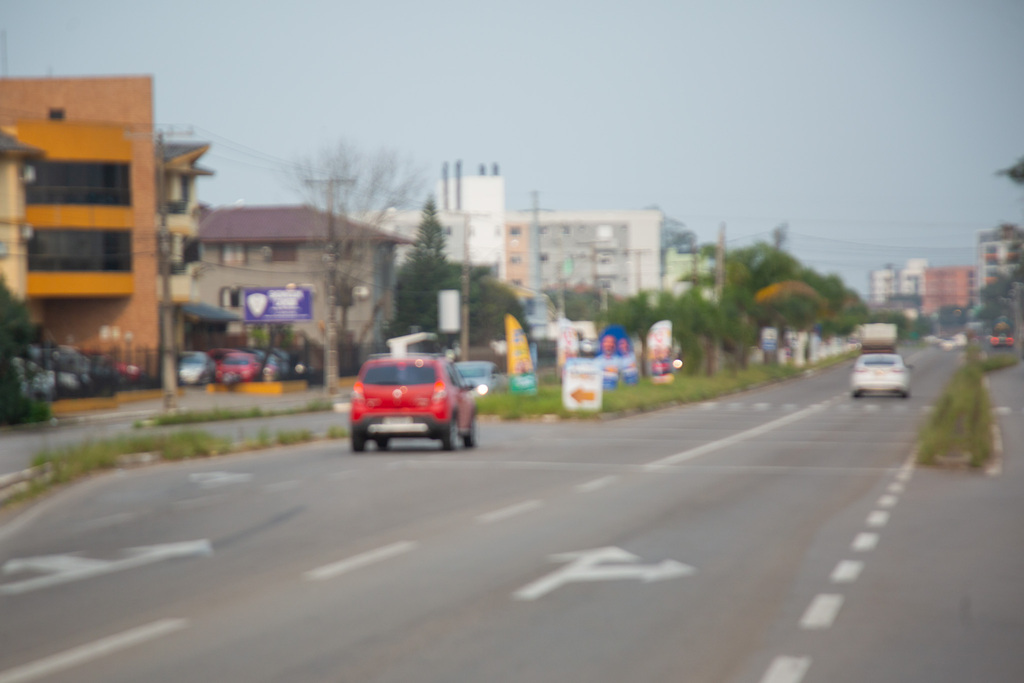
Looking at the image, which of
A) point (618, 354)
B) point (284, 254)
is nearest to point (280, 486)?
point (618, 354)

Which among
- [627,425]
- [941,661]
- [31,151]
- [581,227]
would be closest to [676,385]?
[627,425]

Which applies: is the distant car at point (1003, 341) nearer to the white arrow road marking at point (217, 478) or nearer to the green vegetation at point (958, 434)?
the green vegetation at point (958, 434)

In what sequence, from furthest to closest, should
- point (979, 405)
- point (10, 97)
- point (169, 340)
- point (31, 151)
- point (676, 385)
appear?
point (10, 97)
point (676, 385)
point (31, 151)
point (169, 340)
point (979, 405)

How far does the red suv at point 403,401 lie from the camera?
69.9 feet

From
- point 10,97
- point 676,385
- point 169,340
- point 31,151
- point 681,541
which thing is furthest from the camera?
point 10,97

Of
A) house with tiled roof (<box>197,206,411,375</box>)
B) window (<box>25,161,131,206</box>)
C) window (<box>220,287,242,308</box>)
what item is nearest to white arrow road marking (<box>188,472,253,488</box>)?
window (<box>25,161,131,206</box>)

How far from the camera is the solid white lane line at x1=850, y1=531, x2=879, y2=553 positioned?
1126 centimetres

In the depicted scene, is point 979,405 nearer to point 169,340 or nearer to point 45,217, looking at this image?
point 169,340

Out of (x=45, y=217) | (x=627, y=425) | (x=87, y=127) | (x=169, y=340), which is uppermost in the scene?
(x=87, y=127)

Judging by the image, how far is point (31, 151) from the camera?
47.4 meters

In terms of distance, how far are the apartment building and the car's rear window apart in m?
31.2

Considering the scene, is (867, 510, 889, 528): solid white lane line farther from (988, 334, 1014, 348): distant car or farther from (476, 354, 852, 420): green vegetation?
(988, 334, 1014, 348): distant car

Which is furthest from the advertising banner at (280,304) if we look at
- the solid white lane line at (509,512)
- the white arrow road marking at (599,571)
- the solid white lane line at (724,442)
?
the white arrow road marking at (599,571)

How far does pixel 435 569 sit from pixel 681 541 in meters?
2.75
